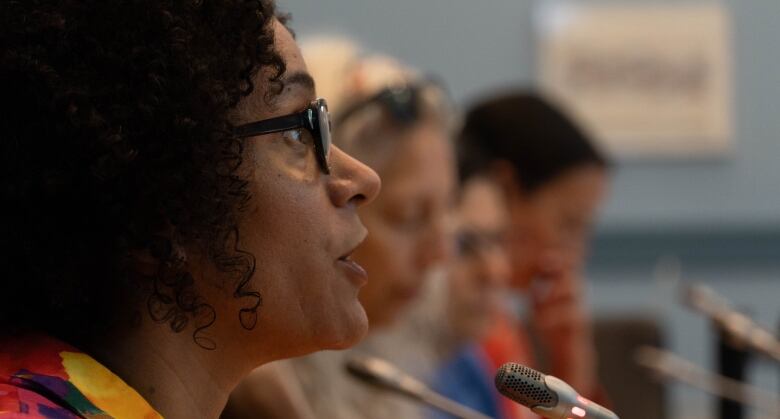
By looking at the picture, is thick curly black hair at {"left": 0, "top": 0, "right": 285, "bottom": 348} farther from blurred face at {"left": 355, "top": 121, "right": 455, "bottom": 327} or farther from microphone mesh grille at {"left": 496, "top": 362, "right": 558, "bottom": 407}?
blurred face at {"left": 355, "top": 121, "right": 455, "bottom": 327}

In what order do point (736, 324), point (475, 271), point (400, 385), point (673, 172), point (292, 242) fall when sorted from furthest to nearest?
point (673, 172) < point (475, 271) < point (736, 324) < point (400, 385) < point (292, 242)

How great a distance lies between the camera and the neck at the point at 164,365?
1.00 metres

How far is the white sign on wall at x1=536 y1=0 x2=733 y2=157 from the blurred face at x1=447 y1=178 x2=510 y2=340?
1.49 m

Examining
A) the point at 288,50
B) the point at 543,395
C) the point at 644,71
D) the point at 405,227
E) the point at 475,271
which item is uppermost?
the point at 288,50

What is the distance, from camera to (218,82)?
98 cm

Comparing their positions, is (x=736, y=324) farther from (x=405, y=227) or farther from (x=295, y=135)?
(x=295, y=135)

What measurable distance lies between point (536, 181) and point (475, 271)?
1.23 ft

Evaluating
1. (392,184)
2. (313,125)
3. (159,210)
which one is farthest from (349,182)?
(392,184)

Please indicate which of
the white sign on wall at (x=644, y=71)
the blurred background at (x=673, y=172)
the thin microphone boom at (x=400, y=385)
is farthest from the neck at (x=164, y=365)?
the white sign on wall at (x=644, y=71)

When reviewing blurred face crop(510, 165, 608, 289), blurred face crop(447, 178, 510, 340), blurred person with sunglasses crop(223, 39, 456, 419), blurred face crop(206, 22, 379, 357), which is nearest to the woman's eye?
blurred face crop(206, 22, 379, 357)

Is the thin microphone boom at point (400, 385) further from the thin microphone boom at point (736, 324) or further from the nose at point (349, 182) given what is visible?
the thin microphone boom at point (736, 324)

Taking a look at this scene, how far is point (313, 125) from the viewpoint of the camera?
1062 mm

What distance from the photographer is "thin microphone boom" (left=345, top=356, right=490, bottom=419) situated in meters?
1.45

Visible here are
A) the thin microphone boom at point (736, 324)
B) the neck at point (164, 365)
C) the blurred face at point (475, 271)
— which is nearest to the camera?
the neck at point (164, 365)
